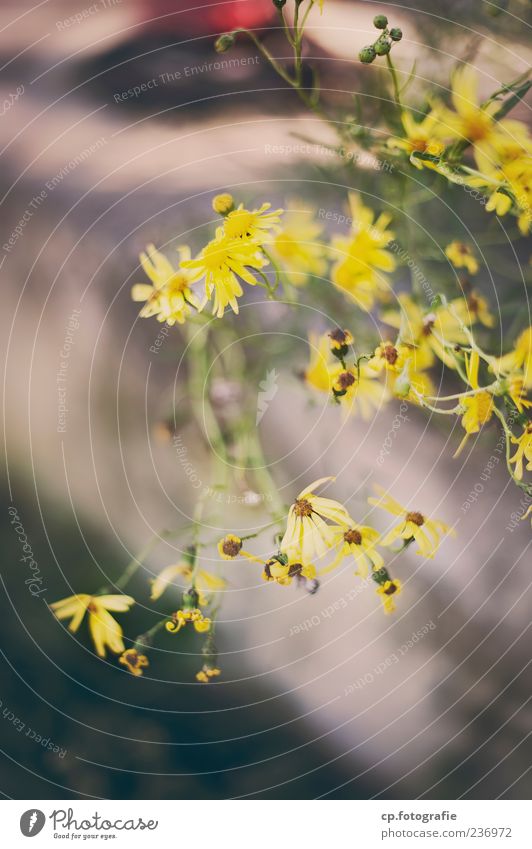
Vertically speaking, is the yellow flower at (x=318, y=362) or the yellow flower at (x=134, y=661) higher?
the yellow flower at (x=318, y=362)

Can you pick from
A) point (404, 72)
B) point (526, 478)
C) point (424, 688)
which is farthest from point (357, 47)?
point (424, 688)

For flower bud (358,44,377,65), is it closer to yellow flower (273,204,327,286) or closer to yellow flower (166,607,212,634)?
yellow flower (273,204,327,286)

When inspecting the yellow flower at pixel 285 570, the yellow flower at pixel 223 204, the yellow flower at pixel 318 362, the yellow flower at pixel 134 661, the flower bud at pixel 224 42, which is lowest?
the yellow flower at pixel 134 661

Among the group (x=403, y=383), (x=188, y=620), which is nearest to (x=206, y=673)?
(x=188, y=620)

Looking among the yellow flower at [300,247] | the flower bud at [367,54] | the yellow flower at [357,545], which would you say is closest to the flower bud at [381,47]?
the flower bud at [367,54]

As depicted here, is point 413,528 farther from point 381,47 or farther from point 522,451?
point 381,47
